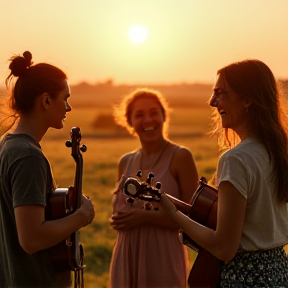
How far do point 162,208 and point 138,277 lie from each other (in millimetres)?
1847

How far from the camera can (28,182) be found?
3.90 m

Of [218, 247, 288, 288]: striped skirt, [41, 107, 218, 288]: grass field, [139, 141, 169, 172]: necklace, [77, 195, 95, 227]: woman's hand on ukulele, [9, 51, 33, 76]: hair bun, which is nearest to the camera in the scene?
[218, 247, 288, 288]: striped skirt

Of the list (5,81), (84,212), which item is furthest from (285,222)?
(5,81)

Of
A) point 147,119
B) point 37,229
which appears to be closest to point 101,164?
point 147,119

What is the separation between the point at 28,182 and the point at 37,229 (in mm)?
235

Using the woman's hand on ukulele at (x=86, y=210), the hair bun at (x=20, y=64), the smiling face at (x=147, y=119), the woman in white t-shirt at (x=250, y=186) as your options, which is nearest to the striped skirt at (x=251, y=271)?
the woman in white t-shirt at (x=250, y=186)

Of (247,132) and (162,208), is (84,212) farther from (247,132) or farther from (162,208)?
(247,132)

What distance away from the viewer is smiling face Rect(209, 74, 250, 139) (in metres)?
4.06

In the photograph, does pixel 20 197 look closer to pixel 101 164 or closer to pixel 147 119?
pixel 147 119

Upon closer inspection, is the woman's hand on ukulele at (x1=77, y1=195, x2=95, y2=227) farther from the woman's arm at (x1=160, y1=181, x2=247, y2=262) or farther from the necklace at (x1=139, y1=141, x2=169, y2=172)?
the necklace at (x1=139, y1=141, x2=169, y2=172)

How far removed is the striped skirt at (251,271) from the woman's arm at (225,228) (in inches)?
5.6

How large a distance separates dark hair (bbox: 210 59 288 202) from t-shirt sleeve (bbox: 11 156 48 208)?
107 centimetres

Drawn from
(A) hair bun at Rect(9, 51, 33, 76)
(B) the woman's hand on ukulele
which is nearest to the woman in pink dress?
(B) the woman's hand on ukulele

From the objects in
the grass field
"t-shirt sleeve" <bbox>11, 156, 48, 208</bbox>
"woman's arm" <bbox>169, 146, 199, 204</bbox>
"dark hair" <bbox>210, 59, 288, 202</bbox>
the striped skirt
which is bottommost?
the grass field
